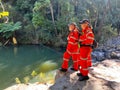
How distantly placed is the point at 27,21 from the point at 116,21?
722 centimetres

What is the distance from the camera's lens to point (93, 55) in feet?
52.0

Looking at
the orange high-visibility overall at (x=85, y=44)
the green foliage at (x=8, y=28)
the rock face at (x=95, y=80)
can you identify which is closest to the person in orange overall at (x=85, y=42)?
the orange high-visibility overall at (x=85, y=44)

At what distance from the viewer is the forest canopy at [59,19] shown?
18.3 meters

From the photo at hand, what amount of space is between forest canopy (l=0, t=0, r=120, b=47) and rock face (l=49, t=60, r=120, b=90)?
10.9 meters

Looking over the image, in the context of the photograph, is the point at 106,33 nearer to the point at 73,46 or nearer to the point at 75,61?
the point at 75,61

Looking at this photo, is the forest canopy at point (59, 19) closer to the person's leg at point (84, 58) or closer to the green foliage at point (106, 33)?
the green foliage at point (106, 33)

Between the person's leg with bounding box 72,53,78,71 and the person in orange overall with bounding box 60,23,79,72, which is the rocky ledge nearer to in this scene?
the person's leg with bounding box 72,53,78,71

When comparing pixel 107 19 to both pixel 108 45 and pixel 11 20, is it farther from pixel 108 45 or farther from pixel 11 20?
pixel 11 20

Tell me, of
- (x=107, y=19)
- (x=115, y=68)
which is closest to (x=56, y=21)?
(x=107, y=19)

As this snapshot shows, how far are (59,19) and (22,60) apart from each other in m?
4.59

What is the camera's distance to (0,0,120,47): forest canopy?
60.1 feet

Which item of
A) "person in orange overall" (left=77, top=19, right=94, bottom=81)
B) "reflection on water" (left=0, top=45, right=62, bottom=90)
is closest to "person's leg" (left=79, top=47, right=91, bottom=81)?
"person in orange overall" (left=77, top=19, right=94, bottom=81)

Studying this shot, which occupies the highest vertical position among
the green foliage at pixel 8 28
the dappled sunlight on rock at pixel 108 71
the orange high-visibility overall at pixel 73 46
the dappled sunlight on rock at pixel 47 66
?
the orange high-visibility overall at pixel 73 46

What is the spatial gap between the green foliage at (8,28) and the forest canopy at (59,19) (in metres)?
0.08
